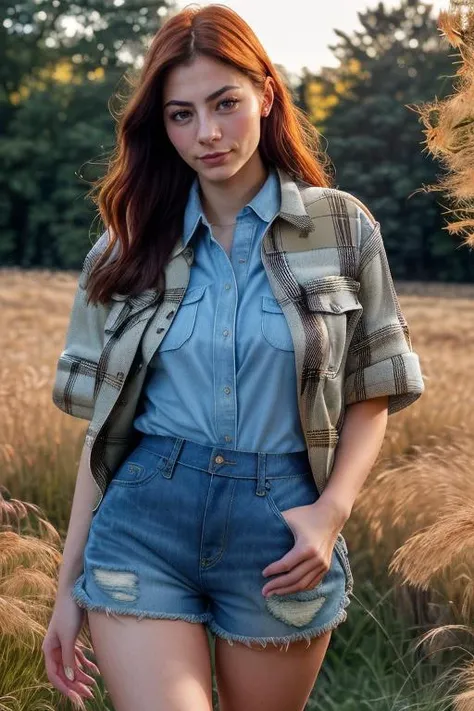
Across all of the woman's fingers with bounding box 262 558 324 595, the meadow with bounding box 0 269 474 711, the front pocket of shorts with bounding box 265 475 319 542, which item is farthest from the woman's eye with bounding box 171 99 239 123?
the meadow with bounding box 0 269 474 711

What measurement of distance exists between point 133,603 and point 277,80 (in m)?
1.11

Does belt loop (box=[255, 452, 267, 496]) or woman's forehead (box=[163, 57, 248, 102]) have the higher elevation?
woman's forehead (box=[163, 57, 248, 102])

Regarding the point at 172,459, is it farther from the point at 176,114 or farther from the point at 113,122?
the point at 113,122

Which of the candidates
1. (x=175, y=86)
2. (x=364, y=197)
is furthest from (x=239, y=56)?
(x=364, y=197)

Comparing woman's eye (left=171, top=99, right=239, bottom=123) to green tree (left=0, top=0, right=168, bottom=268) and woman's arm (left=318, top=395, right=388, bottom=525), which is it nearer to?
woman's arm (left=318, top=395, right=388, bottom=525)

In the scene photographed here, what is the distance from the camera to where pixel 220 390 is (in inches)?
87.5

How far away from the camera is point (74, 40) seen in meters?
29.2

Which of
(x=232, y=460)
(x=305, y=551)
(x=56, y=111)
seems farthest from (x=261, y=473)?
(x=56, y=111)

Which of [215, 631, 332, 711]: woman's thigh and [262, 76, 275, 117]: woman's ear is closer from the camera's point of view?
[215, 631, 332, 711]: woman's thigh

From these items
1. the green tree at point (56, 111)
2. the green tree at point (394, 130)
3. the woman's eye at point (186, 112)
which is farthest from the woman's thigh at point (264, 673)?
the green tree at point (56, 111)

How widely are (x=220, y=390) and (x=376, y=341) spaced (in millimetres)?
356

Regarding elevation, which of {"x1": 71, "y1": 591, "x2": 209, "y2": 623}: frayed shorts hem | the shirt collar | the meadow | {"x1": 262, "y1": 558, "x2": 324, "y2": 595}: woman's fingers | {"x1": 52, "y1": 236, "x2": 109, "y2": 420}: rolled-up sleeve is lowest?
the meadow

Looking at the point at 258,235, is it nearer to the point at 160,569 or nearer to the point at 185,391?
the point at 185,391

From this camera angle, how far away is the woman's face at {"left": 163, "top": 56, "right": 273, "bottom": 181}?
227 centimetres
